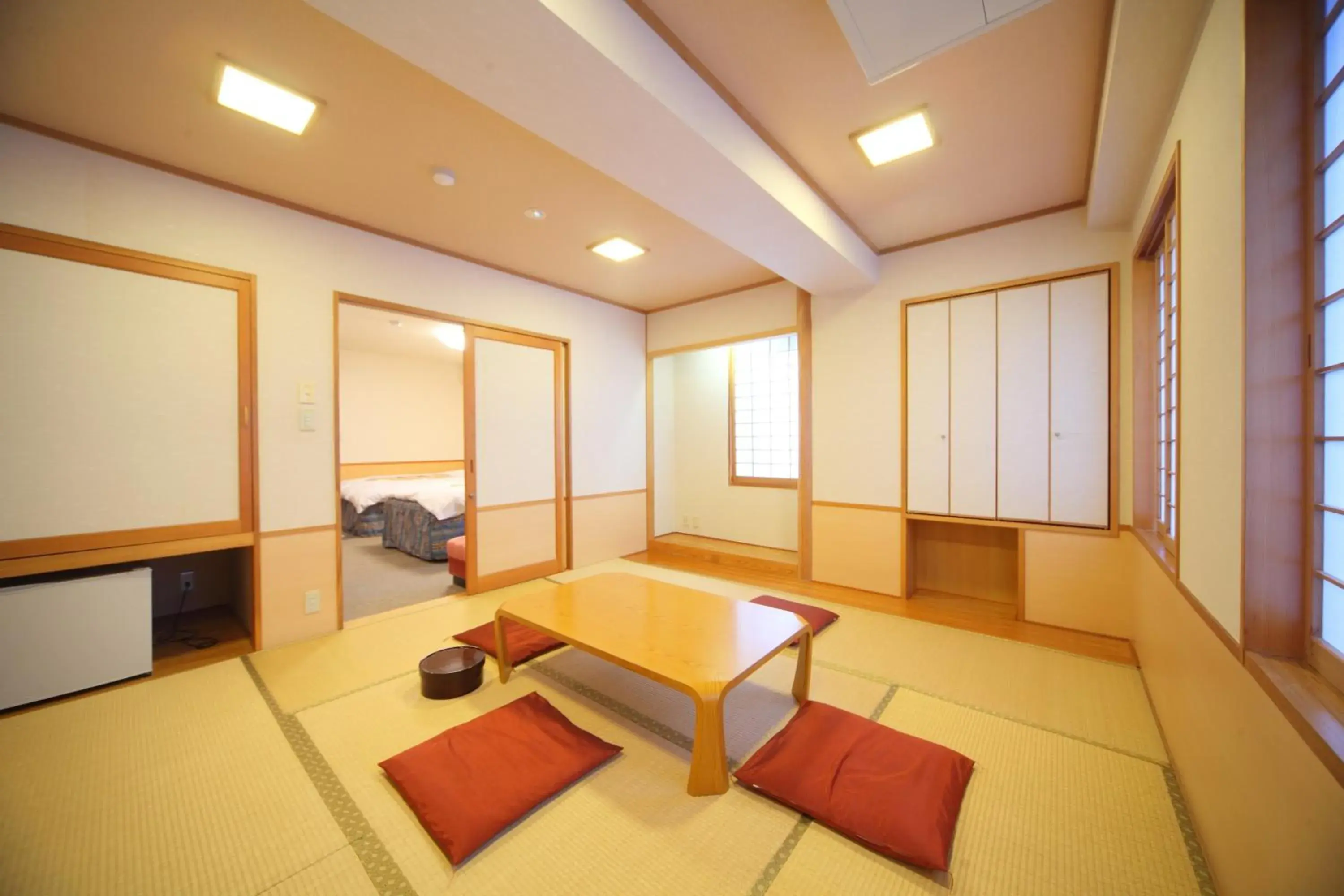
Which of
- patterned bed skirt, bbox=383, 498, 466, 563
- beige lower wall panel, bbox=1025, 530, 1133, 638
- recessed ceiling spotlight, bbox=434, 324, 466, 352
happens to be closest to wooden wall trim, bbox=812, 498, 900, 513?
beige lower wall panel, bbox=1025, 530, 1133, 638

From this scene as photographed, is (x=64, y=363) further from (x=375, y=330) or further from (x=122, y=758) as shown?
(x=375, y=330)

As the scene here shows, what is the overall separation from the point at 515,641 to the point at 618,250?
8.93ft

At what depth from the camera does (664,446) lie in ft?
18.4

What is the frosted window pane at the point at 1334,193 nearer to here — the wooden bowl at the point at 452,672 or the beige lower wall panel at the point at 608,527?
the wooden bowl at the point at 452,672

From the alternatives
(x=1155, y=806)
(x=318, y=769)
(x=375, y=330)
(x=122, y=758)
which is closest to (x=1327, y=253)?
(x=1155, y=806)

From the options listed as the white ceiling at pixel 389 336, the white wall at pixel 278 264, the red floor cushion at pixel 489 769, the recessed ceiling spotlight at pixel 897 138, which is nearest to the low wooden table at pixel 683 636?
the red floor cushion at pixel 489 769

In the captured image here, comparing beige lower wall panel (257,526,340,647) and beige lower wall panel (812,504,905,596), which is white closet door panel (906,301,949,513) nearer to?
beige lower wall panel (812,504,905,596)

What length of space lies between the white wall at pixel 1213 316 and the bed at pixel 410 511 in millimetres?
3934

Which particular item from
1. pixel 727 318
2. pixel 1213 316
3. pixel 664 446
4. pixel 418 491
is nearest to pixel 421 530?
pixel 418 491

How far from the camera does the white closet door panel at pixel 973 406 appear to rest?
3166 millimetres

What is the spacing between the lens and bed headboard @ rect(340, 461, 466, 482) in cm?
739

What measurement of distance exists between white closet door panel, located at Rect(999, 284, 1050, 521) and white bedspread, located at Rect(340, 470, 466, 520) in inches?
153

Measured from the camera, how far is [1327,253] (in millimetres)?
1009

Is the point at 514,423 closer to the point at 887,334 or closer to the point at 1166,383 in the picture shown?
the point at 887,334
